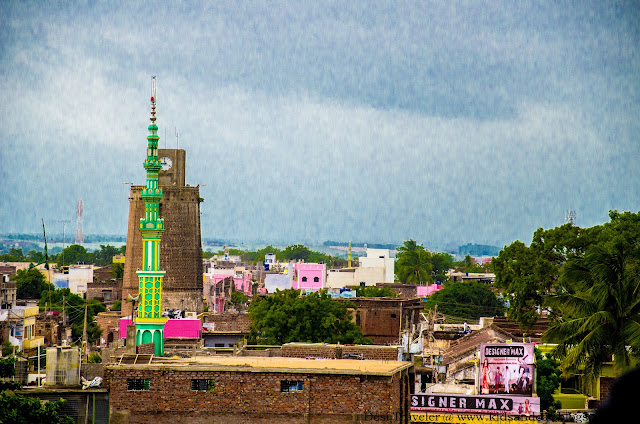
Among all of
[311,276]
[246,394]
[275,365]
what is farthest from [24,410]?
[311,276]

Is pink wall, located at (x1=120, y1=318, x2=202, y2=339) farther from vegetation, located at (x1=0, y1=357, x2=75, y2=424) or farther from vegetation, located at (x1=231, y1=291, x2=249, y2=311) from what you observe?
vegetation, located at (x1=231, y1=291, x2=249, y2=311)

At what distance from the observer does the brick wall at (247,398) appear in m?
23.2

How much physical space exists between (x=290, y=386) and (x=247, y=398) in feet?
3.33

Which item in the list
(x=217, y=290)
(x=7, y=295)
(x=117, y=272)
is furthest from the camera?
(x=117, y=272)

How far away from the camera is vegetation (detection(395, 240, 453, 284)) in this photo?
526ft

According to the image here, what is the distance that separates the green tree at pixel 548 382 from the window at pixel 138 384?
1395cm

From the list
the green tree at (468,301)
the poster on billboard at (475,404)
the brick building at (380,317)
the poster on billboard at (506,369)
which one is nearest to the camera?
the poster on billboard at (475,404)

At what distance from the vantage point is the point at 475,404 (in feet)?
91.0

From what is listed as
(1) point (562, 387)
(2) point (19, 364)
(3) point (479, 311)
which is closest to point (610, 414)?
(2) point (19, 364)

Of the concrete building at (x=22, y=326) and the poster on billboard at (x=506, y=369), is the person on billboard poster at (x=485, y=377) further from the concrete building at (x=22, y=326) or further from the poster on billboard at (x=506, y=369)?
the concrete building at (x=22, y=326)

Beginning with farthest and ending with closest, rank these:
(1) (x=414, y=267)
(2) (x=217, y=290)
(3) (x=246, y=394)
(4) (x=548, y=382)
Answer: (1) (x=414, y=267) → (2) (x=217, y=290) → (4) (x=548, y=382) → (3) (x=246, y=394)

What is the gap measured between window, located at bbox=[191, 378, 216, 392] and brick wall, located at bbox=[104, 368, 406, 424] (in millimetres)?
86

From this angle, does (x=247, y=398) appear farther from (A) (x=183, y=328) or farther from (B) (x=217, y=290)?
(B) (x=217, y=290)

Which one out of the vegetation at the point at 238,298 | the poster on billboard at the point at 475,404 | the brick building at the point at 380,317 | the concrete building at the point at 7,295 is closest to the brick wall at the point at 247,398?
the poster on billboard at the point at 475,404
